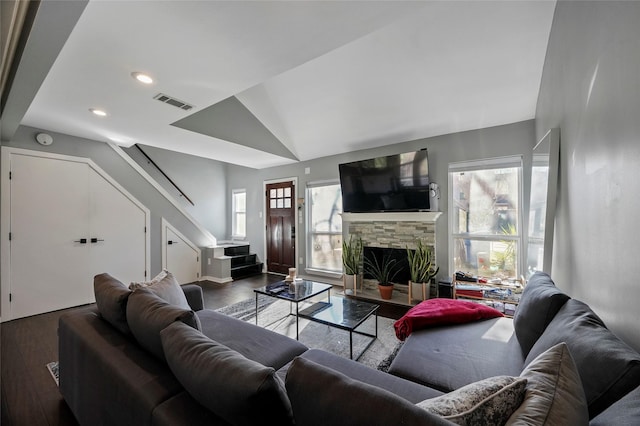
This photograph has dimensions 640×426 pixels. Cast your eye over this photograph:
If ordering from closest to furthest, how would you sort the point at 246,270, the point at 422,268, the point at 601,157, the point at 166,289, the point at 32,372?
1. the point at 601,157
2. the point at 166,289
3. the point at 32,372
4. the point at 422,268
5. the point at 246,270

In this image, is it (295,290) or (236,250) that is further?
(236,250)

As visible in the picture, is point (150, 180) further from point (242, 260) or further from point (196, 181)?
point (242, 260)

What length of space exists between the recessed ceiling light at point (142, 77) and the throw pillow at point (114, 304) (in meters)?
1.70

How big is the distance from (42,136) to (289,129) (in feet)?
10.8

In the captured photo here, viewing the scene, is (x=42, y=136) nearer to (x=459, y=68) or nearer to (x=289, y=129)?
(x=289, y=129)

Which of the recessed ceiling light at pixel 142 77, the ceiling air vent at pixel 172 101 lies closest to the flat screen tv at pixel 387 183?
the ceiling air vent at pixel 172 101

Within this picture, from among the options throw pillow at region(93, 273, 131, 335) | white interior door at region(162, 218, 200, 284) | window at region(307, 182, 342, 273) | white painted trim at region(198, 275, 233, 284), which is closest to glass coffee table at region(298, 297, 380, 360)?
throw pillow at region(93, 273, 131, 335)

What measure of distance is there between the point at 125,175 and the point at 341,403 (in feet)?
16.0

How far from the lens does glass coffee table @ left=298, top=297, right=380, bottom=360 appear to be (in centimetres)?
227

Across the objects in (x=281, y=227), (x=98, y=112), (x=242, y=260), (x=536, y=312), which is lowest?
(x=242, y=260)

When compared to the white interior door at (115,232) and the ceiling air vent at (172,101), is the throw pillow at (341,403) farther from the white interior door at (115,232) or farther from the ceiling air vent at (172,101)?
the white interior door at (115,232)

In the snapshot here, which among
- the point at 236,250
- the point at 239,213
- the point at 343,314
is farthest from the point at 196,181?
the point at 343,314

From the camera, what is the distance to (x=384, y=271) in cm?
413

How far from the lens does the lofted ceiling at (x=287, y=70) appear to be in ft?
5.53
